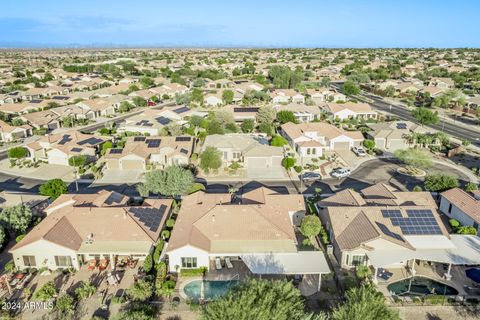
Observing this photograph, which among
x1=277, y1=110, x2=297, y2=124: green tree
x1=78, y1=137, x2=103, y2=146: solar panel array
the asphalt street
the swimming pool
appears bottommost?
the swimming pool

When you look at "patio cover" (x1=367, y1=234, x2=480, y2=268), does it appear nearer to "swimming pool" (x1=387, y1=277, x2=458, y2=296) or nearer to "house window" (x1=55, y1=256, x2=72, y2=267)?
"swimming pool" (x1=387, y1=277, x2=458, y2=296)

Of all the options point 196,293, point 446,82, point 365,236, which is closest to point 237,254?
point 196,293

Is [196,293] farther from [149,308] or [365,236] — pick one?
[365,236]

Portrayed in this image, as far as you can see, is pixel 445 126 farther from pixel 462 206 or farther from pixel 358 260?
pixel 358 260

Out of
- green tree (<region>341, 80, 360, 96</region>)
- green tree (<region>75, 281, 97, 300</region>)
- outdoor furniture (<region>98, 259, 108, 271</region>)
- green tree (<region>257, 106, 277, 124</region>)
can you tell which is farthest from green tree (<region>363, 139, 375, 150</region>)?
green tree (<region>341, 80, 360, 96</region>)

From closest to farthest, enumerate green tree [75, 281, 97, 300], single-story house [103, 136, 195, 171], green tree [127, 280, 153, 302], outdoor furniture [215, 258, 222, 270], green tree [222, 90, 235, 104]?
green tree [127, 280, 153, 302] → green tree [75, 281, 97, 300] → outdoor furniture [215, 258, 222, 270] → single-story house [103, 136, 195, 171] → green tree [222, 90, 235, 104]

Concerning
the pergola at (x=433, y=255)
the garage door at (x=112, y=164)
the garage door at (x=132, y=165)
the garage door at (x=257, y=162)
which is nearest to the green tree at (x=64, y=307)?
the pergola at (x=433, y=255)
